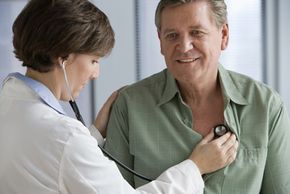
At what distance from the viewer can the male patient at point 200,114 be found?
4.73 ft

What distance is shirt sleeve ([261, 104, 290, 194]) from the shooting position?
4.78 ft

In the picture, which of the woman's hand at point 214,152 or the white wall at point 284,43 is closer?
the woman's hand at point 214,152


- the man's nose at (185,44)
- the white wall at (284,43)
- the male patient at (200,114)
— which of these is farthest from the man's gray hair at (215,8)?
the white wall at (284,43)

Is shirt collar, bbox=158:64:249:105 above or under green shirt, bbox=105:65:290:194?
above

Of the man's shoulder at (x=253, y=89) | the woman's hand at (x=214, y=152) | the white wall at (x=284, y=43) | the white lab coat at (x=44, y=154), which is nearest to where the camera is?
the white lab coat at (x=44, y=154)

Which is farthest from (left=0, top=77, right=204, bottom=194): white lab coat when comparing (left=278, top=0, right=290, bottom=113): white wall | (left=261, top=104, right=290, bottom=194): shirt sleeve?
(left=278, top=0, right=290, bottom=113): white wall

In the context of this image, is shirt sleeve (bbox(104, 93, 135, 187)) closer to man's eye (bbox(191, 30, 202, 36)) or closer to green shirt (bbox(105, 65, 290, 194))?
green shirt (bbox(105, 65, 290, 194))

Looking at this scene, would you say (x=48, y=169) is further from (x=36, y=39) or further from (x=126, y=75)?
(x=126, y=75)

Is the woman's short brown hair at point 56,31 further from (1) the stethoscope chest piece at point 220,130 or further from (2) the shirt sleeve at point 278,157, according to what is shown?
(2) the shirt sleeve at point 278,157

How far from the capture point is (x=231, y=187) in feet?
4.75

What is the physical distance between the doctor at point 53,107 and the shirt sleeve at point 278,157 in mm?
446

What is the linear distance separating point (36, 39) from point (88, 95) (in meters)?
1.24

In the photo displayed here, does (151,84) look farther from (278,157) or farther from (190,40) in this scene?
(278,157)

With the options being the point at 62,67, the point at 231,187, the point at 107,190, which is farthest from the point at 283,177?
the point at 62,67
